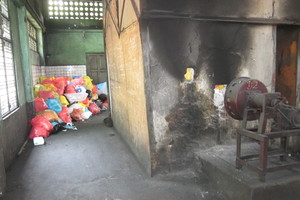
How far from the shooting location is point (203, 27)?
3551 mm

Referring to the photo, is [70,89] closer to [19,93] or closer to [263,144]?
[19,93]

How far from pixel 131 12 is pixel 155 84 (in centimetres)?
125

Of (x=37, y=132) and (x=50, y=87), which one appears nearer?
(x=37, y=132)

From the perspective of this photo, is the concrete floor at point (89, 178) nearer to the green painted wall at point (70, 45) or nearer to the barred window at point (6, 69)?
the barred window at point (6, 69)

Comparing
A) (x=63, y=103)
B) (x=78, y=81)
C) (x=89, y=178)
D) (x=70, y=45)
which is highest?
(x=70, y=45)

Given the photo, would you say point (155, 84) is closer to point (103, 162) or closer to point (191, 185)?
point (191, 185)

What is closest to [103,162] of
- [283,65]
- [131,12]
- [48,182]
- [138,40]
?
[48,182]

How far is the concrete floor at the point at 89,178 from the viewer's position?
3172mm

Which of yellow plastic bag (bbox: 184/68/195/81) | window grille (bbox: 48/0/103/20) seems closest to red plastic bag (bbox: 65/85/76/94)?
window grille (bbox: 48/0/103/20)

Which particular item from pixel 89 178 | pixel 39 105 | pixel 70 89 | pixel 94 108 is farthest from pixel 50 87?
pixel 89 178

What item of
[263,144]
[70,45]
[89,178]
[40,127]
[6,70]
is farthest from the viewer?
[70,45]

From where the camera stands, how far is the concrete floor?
3.17 m

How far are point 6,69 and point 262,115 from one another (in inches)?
196

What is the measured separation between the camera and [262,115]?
2.59 m
